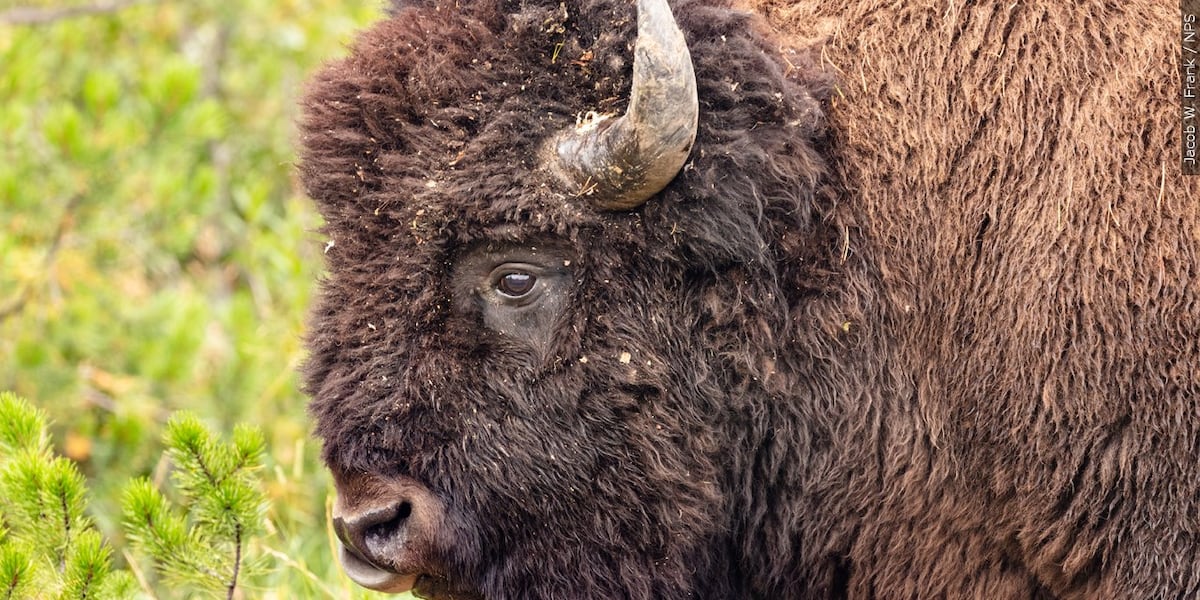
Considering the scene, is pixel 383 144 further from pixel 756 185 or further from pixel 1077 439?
pixel 1077 439

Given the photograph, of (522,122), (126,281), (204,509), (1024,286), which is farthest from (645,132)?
(126,281)

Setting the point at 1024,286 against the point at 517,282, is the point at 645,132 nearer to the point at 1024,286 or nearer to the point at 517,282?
the point at 517,282

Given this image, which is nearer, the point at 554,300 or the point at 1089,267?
the point at 1089,267

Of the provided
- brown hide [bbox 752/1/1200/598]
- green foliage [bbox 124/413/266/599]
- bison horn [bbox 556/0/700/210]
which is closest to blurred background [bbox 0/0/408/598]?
green foliage [bbox 124/413/266/599]

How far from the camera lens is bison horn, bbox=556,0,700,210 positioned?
2.98 meters

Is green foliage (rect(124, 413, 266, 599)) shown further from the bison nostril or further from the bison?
the bison nostril

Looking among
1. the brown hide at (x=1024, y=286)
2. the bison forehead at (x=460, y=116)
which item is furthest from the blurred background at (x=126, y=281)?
the brown hide at (x=1024, y=286)

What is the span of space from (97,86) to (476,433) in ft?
12.5

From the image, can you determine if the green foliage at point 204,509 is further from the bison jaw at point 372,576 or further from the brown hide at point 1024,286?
the brown hide at point 1024,286

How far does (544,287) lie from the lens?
3.29m

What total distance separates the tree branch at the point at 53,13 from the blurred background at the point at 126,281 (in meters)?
0.02

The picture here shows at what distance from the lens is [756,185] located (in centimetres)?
322

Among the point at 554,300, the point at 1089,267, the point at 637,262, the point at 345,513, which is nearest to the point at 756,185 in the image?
the point at 637,262

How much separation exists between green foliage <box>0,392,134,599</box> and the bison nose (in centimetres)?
75
